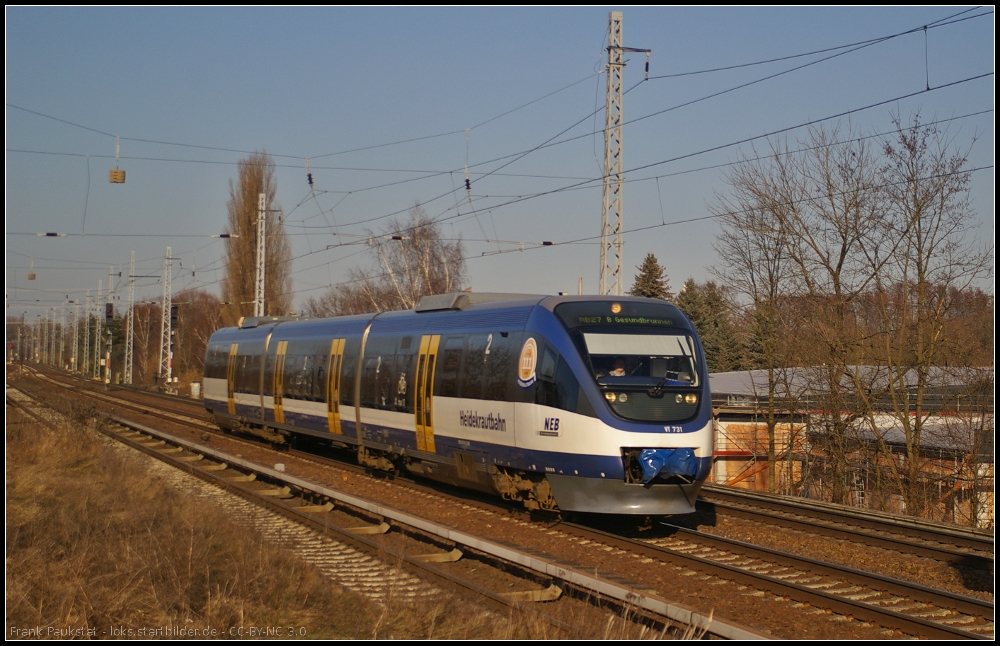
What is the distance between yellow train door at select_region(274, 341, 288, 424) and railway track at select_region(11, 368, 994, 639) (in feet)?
43.2

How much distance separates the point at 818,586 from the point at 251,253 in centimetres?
5508

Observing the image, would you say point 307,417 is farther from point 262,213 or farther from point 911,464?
point 262,213

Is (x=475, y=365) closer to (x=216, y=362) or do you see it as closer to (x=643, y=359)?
(x=643, y=359)

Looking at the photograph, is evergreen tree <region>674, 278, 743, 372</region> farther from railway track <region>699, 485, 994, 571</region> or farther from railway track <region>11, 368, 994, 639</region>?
railway track <region>11, 368, 994, 639</region>

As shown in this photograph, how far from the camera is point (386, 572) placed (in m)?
10.3

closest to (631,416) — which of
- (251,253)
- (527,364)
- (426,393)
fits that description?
(527,364)

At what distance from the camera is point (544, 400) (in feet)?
40.4

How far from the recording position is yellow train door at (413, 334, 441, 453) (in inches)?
614

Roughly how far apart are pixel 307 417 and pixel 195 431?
31.3 ft

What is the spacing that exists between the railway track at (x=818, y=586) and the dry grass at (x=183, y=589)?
219cm

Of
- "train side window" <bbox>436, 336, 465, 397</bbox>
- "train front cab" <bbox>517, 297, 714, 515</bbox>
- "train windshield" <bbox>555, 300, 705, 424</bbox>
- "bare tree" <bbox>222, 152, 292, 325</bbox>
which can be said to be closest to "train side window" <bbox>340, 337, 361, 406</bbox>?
"train side window" <bbox>436, 336, 465, 397</bbox>

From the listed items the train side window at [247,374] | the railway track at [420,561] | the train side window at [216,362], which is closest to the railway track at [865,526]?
the railway track at [420,561]

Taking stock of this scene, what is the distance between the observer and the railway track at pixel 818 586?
26.5 ft

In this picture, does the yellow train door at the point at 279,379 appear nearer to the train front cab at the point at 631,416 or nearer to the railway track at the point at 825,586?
the train front cab at the point at 631,416
